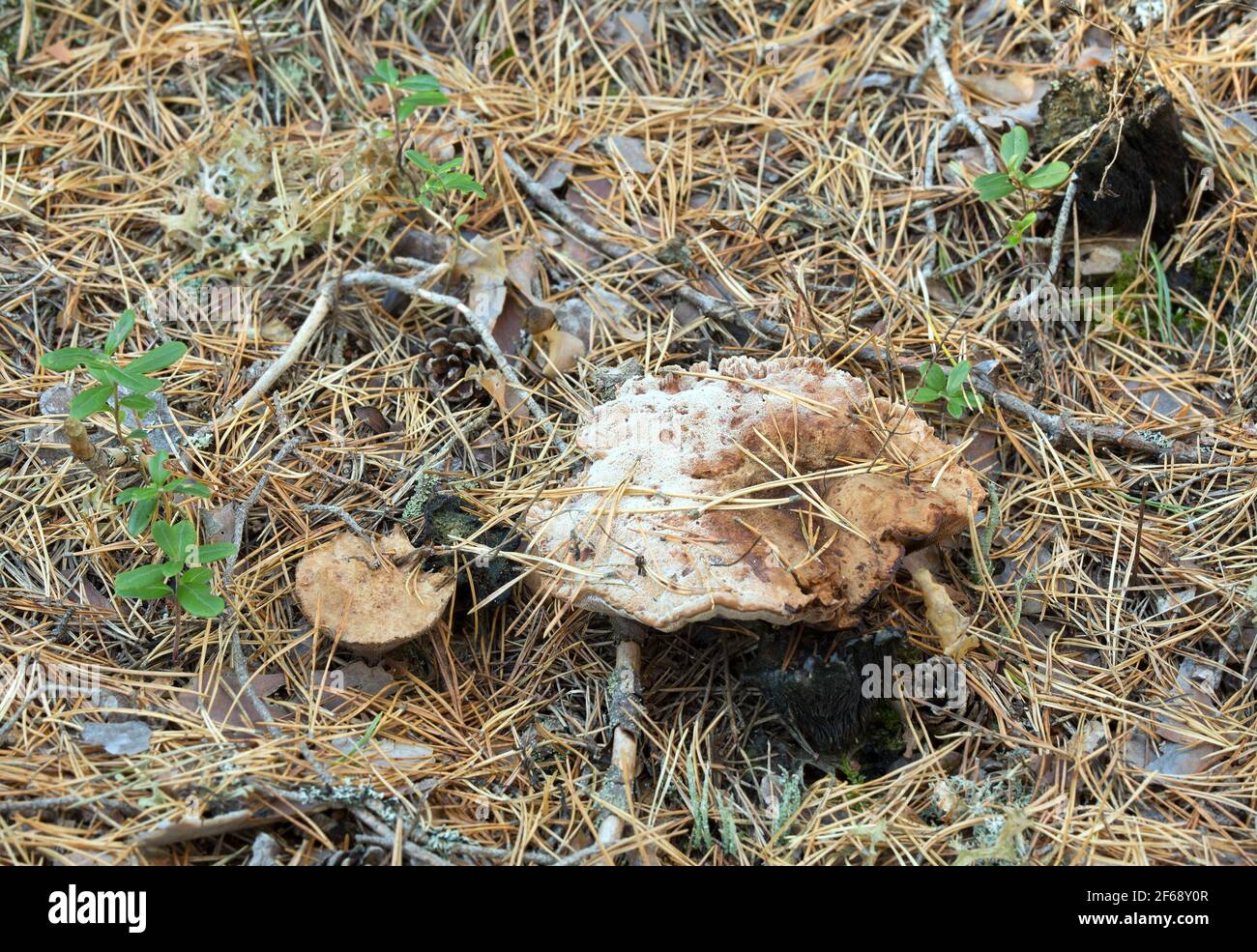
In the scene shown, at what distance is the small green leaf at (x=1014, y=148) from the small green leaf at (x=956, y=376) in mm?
712

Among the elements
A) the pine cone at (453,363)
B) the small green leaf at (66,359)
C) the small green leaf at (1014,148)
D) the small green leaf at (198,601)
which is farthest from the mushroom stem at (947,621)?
the small green leaf at (66,359)

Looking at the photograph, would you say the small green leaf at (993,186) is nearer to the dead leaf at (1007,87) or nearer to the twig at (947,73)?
the twig at (947,73)

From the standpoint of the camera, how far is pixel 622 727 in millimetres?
2441

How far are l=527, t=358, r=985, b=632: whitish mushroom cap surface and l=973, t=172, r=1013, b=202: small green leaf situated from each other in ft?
2.69

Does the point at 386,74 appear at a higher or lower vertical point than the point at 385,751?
higher

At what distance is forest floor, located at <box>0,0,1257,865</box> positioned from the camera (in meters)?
2.34

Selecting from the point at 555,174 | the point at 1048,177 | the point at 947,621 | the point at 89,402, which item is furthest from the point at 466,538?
the point at 1048,177

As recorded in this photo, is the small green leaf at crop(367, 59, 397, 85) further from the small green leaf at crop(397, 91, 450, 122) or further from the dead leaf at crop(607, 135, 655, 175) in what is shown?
the dead leaf at crop(607, 135, 655, 175)

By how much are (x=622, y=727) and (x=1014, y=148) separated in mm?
2081

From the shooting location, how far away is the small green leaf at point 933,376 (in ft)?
9.27

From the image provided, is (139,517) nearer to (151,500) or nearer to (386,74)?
(151,500)

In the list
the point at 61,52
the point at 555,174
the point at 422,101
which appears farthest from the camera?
the point at 61,52

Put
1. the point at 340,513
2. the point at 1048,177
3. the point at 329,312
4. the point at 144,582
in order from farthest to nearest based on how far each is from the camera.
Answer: the point at 329,312, the point at 1048,177, the point at 340,513, the point at 144,582
